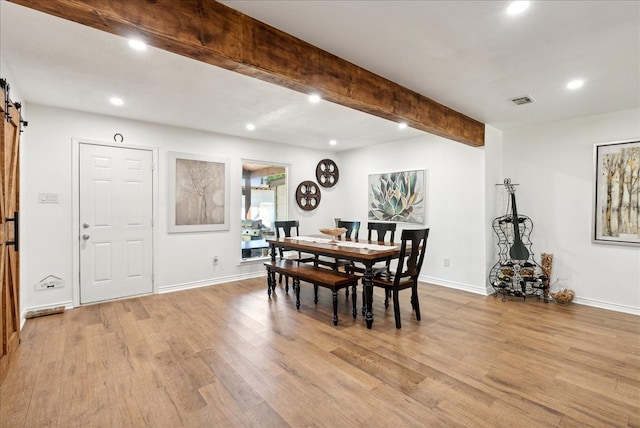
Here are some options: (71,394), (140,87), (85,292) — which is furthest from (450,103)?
(85,292)

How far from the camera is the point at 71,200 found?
150 inches

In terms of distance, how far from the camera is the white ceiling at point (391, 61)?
190cm

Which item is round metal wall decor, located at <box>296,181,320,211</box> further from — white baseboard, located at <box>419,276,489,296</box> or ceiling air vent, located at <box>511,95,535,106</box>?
ceiling air vent, located at <box>511,95,535,106</box>

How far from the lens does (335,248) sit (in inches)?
144

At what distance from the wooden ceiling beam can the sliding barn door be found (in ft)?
4.73

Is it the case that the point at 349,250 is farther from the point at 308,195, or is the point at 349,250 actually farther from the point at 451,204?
the point at 308,195

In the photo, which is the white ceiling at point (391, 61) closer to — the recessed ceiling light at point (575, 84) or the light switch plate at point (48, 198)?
the recessed ceiling light at point (575, 84)

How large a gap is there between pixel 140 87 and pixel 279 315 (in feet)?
8.98

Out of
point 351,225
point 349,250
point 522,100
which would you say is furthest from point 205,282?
point 522,100

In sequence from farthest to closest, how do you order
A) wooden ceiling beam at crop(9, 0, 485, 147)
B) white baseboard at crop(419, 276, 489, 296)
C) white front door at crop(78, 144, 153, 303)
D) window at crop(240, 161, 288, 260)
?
window at crop(240, 161, 288, 260) < white baseboard at crop(419, 276, 489, 296) < white front door at crop(78, 144, 153, 303) < wooden ceiling beam at crop(9, 0, 485, 147)

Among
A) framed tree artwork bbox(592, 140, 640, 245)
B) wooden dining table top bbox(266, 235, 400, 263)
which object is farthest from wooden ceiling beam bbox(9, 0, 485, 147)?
framed tree artwork bbox(592, 140, 640, 245)

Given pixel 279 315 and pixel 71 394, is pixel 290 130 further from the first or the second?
pixel 71 394

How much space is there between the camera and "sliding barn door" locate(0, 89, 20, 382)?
232cm

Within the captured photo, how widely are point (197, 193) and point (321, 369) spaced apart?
339cm
